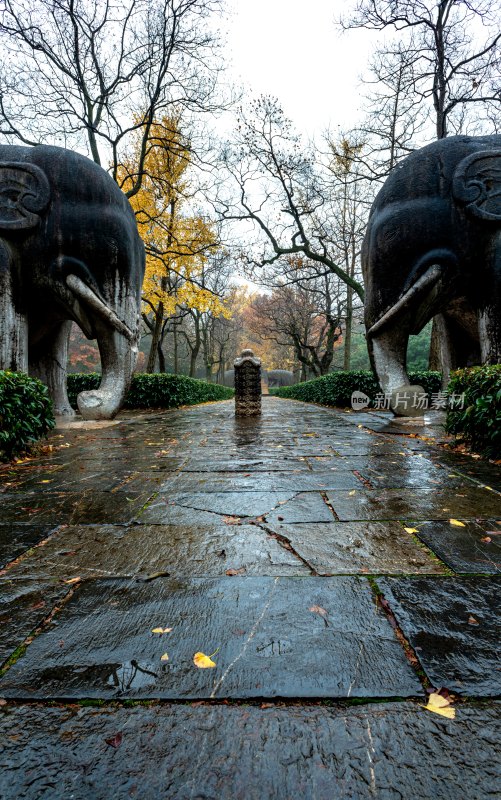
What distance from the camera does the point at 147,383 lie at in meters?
11.6

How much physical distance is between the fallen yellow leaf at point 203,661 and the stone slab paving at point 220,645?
0.4 inches

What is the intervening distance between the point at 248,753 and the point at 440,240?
5.39m

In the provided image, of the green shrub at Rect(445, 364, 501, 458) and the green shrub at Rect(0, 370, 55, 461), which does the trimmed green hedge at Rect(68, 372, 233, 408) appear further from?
the green shrub at Rect(445, 364, 501, 458)

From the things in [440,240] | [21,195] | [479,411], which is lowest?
Result: [479,411]

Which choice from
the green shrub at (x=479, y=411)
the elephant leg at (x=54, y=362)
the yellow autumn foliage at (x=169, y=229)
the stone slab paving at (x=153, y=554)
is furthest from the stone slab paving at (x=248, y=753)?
the yellow autumn foliage at (x=169, y=229)

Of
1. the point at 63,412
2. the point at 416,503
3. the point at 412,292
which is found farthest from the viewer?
the point at 63,412

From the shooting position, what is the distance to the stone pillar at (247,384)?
862cm

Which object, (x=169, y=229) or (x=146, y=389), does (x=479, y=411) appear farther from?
(x=169, y=229)

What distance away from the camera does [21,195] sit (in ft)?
15.7

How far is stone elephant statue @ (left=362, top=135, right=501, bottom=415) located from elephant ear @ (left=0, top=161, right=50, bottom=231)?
421 cm

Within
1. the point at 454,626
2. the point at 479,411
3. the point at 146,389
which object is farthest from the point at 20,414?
the point at 146,389

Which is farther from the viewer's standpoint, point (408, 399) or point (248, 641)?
point (408, 399)

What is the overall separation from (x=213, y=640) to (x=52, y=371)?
634cm

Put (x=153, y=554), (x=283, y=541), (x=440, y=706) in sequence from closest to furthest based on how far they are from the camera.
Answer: (x=440, y=706) → (x=153, y=554) → (x=283, y=541)
